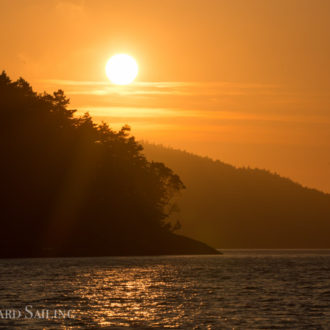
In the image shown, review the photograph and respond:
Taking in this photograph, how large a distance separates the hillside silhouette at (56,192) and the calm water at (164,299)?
194 feet

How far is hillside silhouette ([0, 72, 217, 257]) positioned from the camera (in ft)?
581

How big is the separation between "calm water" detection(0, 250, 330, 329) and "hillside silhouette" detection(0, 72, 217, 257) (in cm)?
5904

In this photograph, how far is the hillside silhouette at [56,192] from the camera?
177m

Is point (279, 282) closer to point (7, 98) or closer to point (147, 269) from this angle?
Answer: point (147, 269)

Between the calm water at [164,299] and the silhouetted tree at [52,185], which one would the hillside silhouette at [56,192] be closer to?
the silhouetted tree at [52,185]

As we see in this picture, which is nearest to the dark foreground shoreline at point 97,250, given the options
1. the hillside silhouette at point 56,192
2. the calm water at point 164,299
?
the hillside silhouette at point 56,192

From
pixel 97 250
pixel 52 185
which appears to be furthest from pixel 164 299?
pixel 52 185

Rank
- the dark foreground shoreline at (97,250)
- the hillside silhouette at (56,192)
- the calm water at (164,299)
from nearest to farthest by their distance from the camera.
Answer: the calm water at (164,299)
the dark foreground shoreline at (97,250)
the hillside silhouette at (56,192)

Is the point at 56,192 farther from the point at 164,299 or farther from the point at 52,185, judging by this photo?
the point at 164,299

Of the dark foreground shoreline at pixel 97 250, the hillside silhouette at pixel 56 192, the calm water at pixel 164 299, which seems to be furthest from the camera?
the hillside silhouette at pixel 56 192

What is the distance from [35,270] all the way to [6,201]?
65441 millimetres

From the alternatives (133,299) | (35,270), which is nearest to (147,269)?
(35,270)

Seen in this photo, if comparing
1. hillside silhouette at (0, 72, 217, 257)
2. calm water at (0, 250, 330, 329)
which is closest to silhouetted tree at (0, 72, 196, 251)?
hillside silhouette at (0, 72, 217, 257)

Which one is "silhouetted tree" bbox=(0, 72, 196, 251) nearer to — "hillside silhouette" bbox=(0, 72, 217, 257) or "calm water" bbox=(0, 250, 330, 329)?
"hillside silhouette" bbox=(0, 72, 217, 257)
